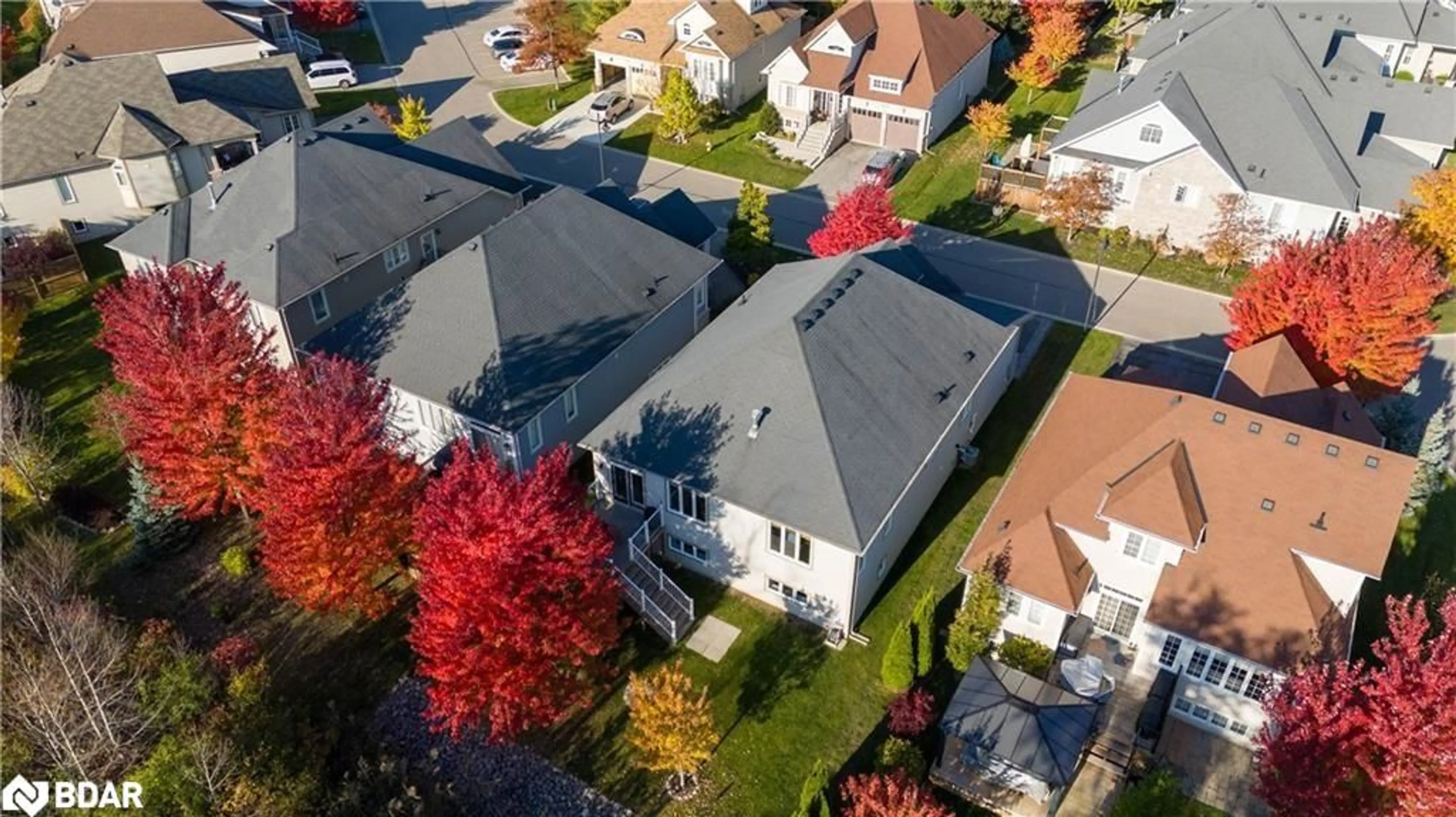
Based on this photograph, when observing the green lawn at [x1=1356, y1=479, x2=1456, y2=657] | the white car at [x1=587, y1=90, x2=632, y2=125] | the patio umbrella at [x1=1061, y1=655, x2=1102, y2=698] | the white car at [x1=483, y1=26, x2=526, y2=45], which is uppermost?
the white car at [x1=483, y1=26, x2=526, y2=45]

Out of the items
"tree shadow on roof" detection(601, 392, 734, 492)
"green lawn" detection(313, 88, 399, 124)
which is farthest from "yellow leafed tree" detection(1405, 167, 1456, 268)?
"green lawn" detection(313, 88, 399, 124)

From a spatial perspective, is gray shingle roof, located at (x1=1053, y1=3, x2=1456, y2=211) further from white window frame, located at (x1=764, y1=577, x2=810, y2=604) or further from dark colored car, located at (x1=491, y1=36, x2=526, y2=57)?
dark colored car, located at (x1=491, y1=36, x2=526, y2=57)

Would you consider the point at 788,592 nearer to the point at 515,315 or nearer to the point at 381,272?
the point at 515,315

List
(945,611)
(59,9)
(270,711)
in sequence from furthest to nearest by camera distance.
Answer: (59,9) < (945,611) < (270,711)

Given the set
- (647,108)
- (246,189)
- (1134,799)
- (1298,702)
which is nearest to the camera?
(1298,702)

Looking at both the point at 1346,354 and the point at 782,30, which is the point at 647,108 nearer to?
the point at 782,30

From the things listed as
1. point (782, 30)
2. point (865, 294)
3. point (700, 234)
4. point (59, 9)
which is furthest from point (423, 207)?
point (59, 9)

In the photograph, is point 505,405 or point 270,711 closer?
point 270,711
